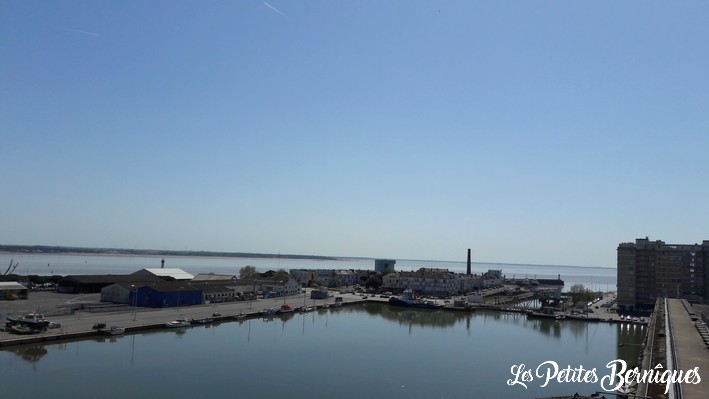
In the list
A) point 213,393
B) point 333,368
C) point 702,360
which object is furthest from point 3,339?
point 702,360

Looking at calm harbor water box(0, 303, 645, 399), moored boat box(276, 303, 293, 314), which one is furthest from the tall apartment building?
moored boat box(276, 303, 293, 314)

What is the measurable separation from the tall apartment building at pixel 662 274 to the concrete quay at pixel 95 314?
54.0 ft

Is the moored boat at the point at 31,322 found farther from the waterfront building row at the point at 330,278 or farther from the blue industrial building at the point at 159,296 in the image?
the waterfront building row at the point at 330,278

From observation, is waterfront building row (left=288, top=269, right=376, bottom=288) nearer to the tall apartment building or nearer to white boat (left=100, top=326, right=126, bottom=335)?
the tall apartment building

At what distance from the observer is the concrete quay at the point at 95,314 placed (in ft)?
46.3

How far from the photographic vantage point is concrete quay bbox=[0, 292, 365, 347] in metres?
14.1

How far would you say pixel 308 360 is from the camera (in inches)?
527

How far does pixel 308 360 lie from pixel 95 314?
29.0ft

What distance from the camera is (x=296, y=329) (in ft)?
61.0

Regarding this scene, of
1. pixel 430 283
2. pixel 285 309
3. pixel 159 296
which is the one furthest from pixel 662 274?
pixel 159 296

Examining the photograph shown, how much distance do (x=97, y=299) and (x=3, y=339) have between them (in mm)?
9489

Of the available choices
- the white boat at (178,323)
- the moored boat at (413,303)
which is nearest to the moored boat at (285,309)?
the white boat at (178,323)

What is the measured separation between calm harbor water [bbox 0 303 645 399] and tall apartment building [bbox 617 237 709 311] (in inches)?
342

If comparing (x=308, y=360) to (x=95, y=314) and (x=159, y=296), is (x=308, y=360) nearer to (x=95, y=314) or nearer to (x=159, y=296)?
(x=95, y=314)
